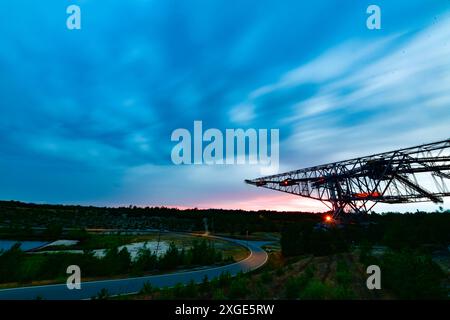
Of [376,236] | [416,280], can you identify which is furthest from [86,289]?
[376,236]

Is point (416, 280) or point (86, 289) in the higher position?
point (416, 280)

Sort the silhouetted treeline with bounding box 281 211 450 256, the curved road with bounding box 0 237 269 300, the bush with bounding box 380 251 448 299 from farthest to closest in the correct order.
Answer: the silhouetted treeline with bounding box 281 211 450 256 < the curved road with bounding box 0 237 269 300 < the bush with bounding box 380 251 448 299

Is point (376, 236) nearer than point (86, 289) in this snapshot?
No

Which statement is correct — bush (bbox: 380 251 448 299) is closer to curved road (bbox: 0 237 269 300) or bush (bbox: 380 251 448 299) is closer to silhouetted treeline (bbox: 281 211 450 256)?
silhouetted treeline (bbox: 281 211 450 256)

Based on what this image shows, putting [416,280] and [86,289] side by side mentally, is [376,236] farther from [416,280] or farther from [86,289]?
[86,289]

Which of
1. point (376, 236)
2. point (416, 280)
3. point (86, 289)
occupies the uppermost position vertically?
point (416, 280)

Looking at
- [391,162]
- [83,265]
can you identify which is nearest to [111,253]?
[83,265]

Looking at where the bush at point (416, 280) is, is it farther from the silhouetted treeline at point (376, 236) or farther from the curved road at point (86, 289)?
the curved road at point (86, 289)

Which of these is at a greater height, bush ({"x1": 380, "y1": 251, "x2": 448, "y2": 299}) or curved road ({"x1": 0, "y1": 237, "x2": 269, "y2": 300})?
bush ({"x1": 380, "y1": 251, "x2": 448, "y2": 299})

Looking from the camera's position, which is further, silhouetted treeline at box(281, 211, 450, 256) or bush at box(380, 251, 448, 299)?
silhouetted treeline at box(281, 211, 450, 256)

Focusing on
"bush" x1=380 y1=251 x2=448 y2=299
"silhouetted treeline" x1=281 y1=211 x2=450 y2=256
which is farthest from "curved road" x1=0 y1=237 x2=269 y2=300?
"silhouetted treeline" x1=281 y1=211 x2=450 y2=256

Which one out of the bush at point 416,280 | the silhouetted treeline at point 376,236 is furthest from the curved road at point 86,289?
the silhouetted treeline at point 376,236

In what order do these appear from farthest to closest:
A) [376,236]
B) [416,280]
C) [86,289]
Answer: [376,236] → [86,289] → [416,280]

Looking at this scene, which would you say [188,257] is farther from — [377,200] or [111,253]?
[377,200]
